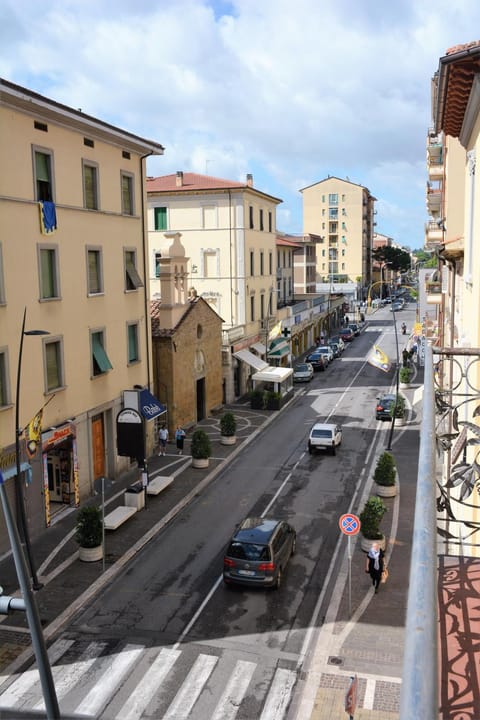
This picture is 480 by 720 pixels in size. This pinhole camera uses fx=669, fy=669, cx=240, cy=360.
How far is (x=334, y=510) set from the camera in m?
25.0

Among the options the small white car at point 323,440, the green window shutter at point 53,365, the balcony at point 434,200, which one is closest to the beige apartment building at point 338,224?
the balcony at point 434,200

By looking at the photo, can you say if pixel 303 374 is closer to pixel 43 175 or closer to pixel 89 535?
pixel 43 175

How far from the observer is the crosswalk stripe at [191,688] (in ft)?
42.9

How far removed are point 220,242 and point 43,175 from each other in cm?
2493

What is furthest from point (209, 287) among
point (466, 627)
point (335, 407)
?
point (466, 627)

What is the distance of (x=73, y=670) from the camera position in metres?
14.6

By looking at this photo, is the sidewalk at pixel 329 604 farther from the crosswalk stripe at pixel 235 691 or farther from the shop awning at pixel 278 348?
the shop awning at pixel 278 348

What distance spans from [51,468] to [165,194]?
1091 inches

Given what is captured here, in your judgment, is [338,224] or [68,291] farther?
[338,224]

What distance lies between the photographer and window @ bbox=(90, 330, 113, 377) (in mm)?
27016

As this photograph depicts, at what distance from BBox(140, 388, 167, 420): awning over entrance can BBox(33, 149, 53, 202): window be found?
32.6ft

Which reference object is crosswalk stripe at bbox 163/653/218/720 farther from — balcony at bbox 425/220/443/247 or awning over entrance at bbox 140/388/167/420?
balcony at bbox 425/220/443/247

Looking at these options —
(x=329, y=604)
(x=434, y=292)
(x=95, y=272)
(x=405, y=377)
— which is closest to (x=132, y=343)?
(x=95, y=272)

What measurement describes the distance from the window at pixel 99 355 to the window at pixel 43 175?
5.88 meters
